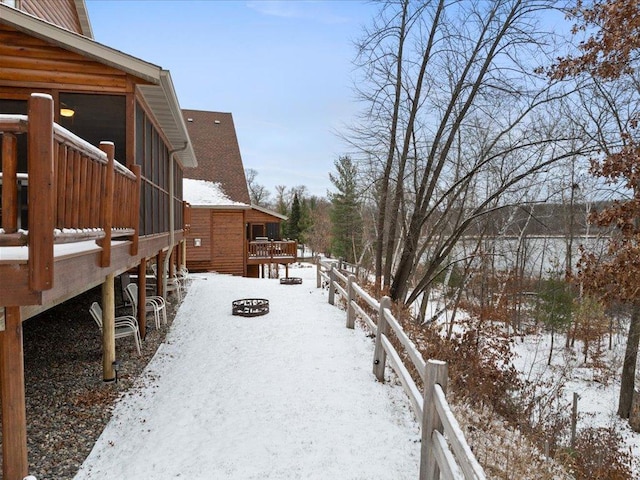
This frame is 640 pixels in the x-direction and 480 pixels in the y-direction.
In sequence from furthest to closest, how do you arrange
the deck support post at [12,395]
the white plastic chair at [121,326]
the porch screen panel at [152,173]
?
the porch screen panel at [152,173] < the white plastic chair at [121,326] < the deck support post at [12,395]

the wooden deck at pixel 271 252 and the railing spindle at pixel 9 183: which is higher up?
the railing spindle at pixel 9 183

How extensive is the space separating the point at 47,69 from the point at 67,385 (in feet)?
15.0

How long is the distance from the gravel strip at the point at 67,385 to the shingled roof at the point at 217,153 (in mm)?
12908

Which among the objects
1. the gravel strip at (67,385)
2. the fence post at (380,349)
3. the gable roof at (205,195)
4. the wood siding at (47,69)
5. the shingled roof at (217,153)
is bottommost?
the gravel strip at (67,385)

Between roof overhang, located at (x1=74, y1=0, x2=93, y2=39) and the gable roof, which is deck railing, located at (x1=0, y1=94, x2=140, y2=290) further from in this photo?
the gable roof

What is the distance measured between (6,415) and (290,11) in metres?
16.1

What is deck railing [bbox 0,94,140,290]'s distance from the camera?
7.68 feet

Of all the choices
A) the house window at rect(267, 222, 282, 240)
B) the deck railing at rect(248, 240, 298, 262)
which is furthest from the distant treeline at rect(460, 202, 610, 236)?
the house window at rect(267, 222, 282, 240)

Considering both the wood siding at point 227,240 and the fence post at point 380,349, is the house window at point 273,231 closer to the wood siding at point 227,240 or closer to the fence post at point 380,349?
the wood siding at point 227,240

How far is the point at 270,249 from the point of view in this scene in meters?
20.3

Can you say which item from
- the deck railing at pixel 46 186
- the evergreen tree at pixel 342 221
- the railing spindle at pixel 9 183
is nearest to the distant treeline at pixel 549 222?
the evergreen tree at pixel 342 221

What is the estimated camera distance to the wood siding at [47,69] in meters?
5.75

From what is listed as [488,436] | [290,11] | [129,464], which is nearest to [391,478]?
[488,436]

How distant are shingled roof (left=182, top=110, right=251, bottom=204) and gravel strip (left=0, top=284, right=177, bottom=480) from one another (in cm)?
1291
